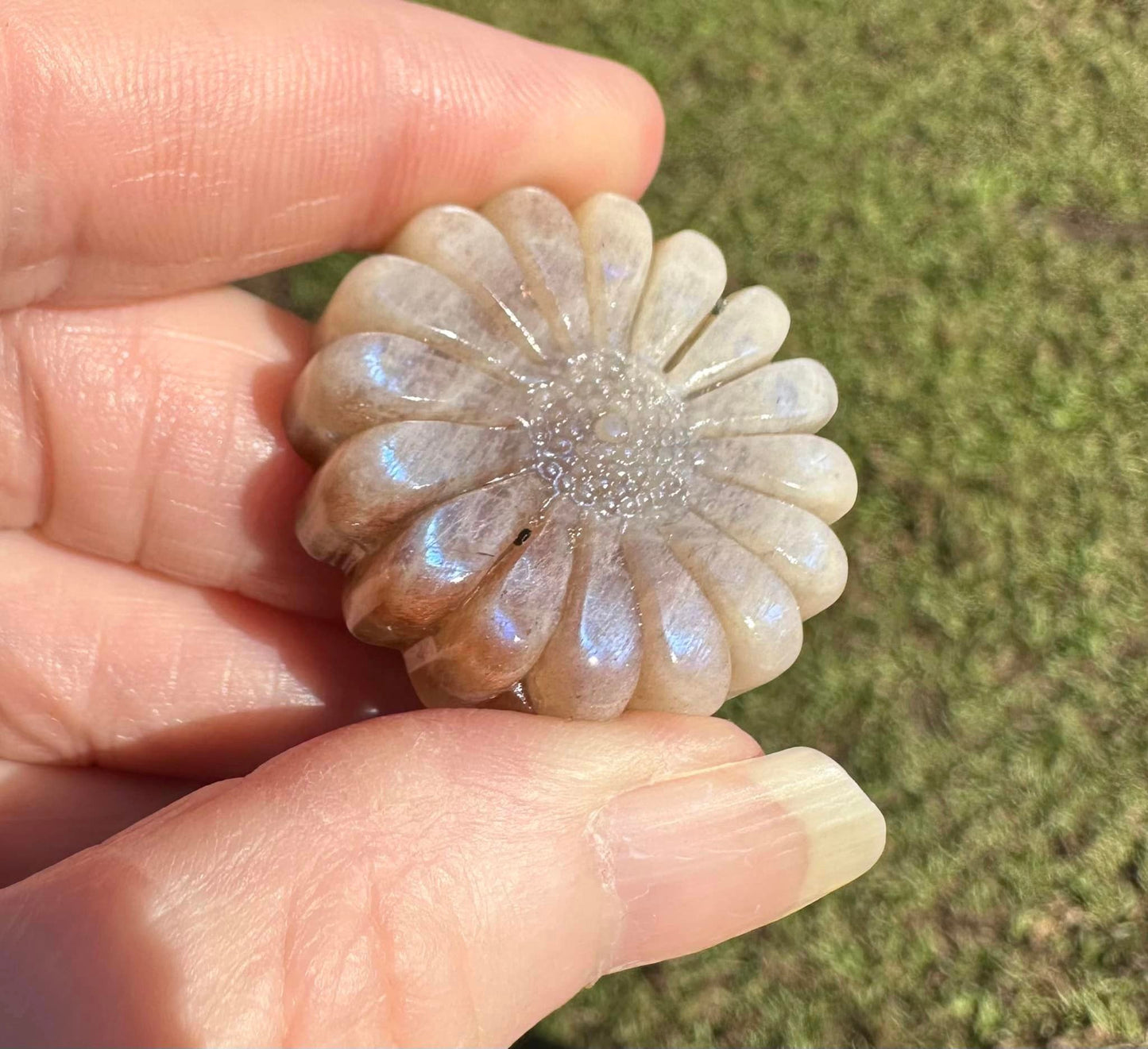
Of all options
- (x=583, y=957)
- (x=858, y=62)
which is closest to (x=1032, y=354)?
(x=858, y=62)

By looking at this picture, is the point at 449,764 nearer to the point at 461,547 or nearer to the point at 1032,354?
the point at 461,547

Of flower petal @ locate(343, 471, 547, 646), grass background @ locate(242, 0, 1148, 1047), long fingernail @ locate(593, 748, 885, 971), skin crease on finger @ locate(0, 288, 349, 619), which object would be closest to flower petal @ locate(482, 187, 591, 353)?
flower petal @ locate(343, 471, 547, 646)

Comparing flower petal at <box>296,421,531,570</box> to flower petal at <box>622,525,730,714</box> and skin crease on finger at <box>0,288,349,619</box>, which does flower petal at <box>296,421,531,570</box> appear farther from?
skin crease on finger at <box>0,288,349,619</box>

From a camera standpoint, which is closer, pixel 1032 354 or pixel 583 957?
pixel 583 957

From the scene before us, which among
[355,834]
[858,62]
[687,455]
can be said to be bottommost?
[355,834]

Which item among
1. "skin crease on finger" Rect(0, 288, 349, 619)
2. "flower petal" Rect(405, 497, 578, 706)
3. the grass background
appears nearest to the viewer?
"flower petal" Rect(405, 497, 578, 706)

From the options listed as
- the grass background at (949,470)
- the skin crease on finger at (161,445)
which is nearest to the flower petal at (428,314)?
the skin crease on finger at (161,445)
